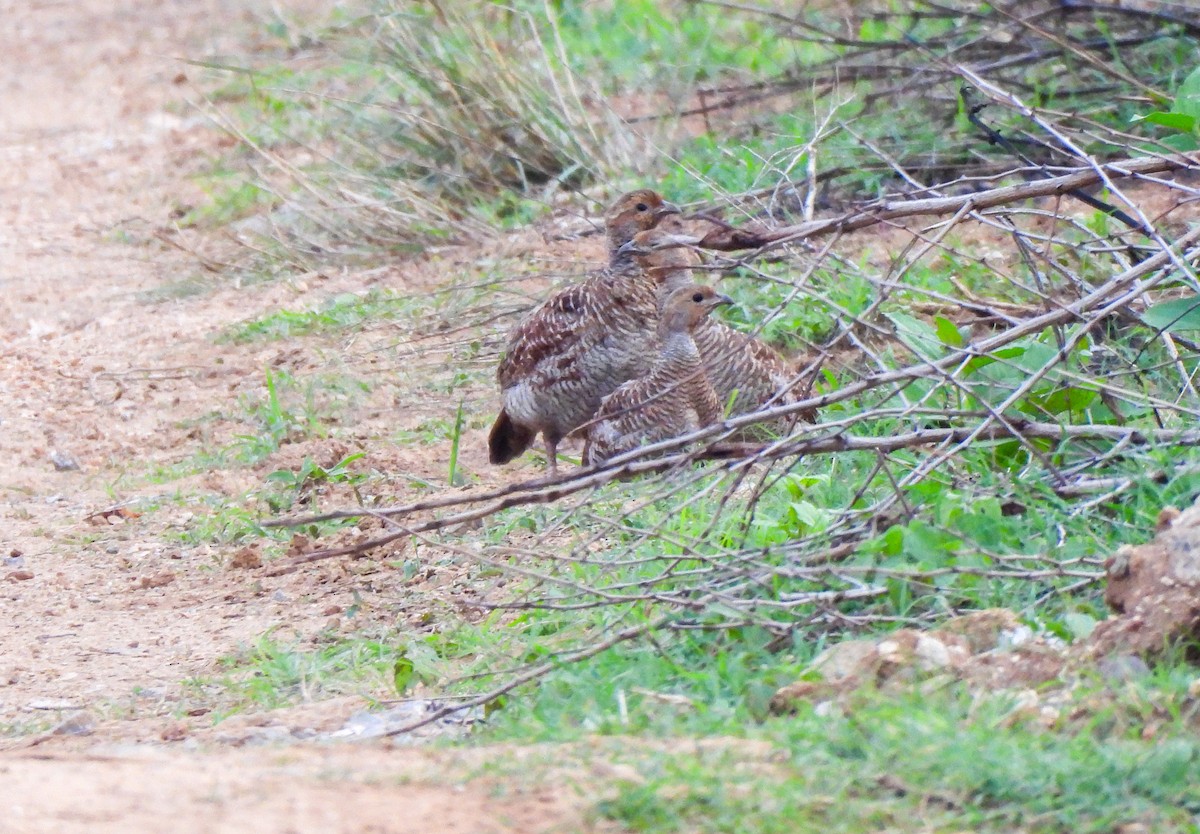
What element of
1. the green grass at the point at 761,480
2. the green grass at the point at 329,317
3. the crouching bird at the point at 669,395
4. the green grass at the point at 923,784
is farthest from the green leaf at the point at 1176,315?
the green grass at the point at 329,317

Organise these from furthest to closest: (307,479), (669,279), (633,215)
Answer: (633,215) → (669,279) → (307,479)

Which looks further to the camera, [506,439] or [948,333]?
[506,439]

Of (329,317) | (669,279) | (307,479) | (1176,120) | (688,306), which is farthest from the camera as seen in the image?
(329,317)

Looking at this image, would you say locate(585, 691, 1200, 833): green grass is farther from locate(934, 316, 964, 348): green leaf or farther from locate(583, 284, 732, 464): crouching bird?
locate(583, 284, 732, 464): crouching bird

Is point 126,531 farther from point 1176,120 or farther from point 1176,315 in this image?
point 1176,120

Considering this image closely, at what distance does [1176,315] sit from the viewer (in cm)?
462

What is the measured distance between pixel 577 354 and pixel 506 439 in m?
0.49

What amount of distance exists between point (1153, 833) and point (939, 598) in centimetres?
106

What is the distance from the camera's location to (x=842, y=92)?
324 inches

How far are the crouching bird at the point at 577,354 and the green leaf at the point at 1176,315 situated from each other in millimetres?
2164

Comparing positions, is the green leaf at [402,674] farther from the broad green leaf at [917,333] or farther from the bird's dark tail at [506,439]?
the bird's dark tail at [506,439]

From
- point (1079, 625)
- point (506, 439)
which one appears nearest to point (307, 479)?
point (506, 439)

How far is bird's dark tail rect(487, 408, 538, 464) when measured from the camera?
21.6 ft

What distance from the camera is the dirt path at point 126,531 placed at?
3.09m
